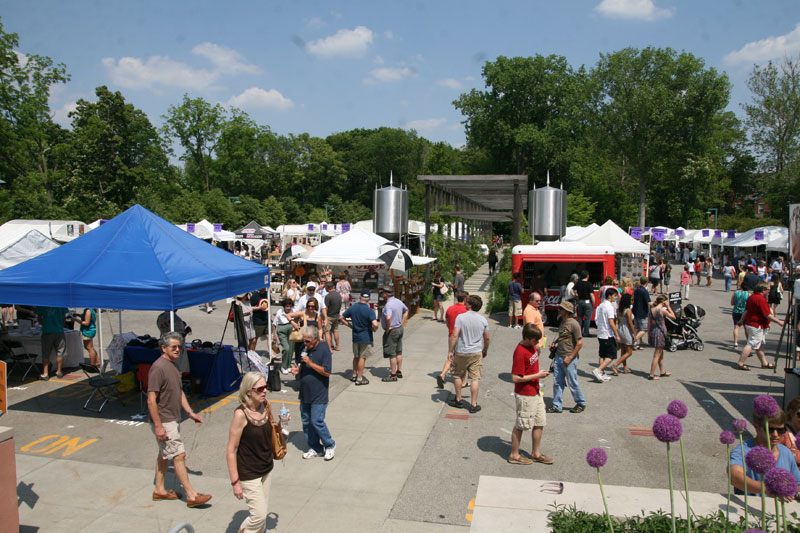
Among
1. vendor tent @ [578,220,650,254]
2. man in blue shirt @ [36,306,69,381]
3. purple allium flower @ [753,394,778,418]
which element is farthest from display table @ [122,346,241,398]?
vendor tent @ [578,220,650,254]

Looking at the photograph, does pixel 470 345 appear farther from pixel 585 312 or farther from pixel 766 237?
pixel 766 237

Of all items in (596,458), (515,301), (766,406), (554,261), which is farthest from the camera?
(554,261)

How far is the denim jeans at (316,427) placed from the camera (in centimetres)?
632

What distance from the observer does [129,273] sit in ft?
25.7

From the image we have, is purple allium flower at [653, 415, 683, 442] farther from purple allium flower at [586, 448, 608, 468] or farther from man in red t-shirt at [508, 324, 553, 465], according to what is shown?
man in red t-shirt at [508, 324, 553, 465]

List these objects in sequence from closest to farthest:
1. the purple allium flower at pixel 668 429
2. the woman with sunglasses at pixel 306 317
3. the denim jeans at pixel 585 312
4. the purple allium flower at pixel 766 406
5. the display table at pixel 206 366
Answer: the purple allium flower at pixel 668 429, the purple allium flower at pixel 766 406, the display table at pixel 206 366, the woman with sunglasses at pixel 306 317, the denim jeans at pixel 585 312

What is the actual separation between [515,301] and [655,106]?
119ft

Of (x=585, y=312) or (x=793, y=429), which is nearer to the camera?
(x=793, y=429)

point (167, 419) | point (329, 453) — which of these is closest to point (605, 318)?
point (329, 453)

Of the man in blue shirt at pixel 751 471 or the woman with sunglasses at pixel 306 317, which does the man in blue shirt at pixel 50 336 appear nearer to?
the woman with sunglasses at pixel 306 317

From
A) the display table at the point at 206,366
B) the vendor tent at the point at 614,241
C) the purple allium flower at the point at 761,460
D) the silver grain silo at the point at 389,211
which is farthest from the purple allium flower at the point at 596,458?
A: the silver grain silo at the point at 389,211

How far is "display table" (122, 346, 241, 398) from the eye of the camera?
866 centimetres

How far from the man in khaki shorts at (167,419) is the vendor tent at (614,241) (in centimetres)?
1817

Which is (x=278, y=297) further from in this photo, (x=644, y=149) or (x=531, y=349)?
(x=644, y=149)
